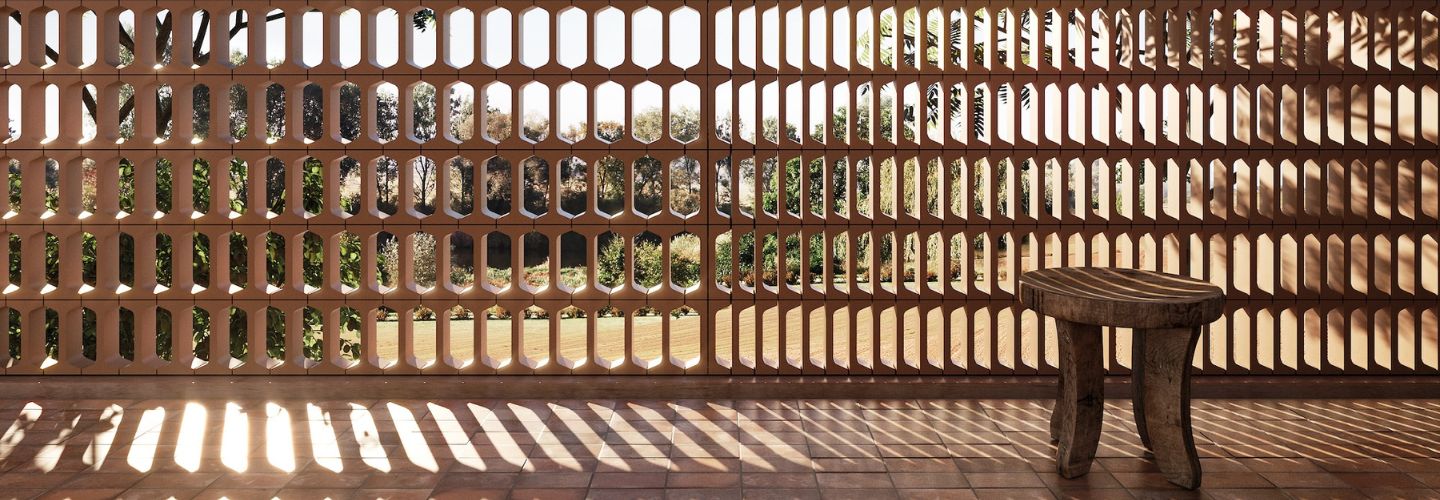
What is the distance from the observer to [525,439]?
10.4 feet

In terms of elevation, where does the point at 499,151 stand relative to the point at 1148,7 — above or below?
below

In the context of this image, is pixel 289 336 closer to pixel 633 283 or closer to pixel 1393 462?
pixel 633 283

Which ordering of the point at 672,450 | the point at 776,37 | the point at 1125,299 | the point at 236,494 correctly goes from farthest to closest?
the point at 776,37, the point at 672,450, the point at 236,494, the point at 1125,299

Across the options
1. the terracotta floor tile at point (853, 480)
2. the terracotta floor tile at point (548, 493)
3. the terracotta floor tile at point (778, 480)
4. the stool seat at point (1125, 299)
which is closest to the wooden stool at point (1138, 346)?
the stool seat at point (1125, 299)

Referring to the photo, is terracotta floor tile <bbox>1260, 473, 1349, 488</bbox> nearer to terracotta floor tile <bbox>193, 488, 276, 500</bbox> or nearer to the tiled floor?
the tiled floor

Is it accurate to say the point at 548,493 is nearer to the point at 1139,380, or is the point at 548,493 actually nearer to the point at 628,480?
the point at 628,480

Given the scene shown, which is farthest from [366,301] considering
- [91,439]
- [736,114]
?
[736,114]

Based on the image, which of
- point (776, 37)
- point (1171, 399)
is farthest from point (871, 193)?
point (1171, 399)

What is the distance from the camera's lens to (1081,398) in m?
2.72

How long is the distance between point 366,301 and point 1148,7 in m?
3.12

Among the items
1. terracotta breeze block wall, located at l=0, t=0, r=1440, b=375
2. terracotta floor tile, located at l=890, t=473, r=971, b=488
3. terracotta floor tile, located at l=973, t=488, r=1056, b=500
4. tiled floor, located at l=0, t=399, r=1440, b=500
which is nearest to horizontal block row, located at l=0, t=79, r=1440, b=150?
terracotta breeze block wall, located at l=0, t=0, r=1440, b=375

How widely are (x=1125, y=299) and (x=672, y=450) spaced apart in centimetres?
137

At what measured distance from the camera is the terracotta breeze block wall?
12.1 feet

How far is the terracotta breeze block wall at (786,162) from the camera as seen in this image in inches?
145
